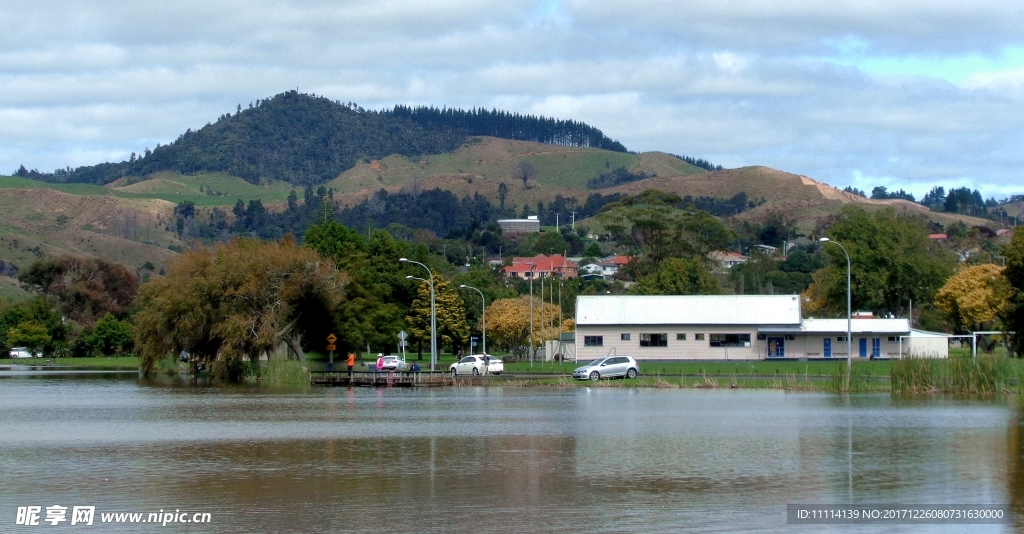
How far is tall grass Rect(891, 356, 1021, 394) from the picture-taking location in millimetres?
46688

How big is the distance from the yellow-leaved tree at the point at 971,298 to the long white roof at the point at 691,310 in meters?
13.7

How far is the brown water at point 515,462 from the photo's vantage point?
20.5 m

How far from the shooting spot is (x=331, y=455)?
94.9 feet

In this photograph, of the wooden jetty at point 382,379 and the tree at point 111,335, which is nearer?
the wooden jetty at point 382,379

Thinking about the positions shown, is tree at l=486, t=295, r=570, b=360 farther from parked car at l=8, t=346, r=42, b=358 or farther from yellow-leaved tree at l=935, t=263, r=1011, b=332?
parked car at l=8, t=346, r=42, b=358

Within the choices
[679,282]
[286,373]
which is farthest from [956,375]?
[679,282]

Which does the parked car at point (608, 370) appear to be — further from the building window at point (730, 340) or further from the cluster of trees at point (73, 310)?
the cluster of trees at point (73, 310)

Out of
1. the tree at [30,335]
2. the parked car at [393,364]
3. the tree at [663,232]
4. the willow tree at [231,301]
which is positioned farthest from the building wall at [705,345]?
the tree at [30,335]

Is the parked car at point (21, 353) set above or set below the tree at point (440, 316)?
below

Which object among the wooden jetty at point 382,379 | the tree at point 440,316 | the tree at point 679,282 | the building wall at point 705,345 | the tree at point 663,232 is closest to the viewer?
the wooden jetty at point 382,379

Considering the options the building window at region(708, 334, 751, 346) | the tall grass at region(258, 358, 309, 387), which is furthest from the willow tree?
the building window at region(708, 334, 751, 346)

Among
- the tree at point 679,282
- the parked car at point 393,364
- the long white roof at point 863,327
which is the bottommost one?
the parked car at point 393,364

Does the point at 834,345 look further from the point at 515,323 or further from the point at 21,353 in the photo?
the point at 21,353

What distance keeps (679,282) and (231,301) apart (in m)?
46.1
